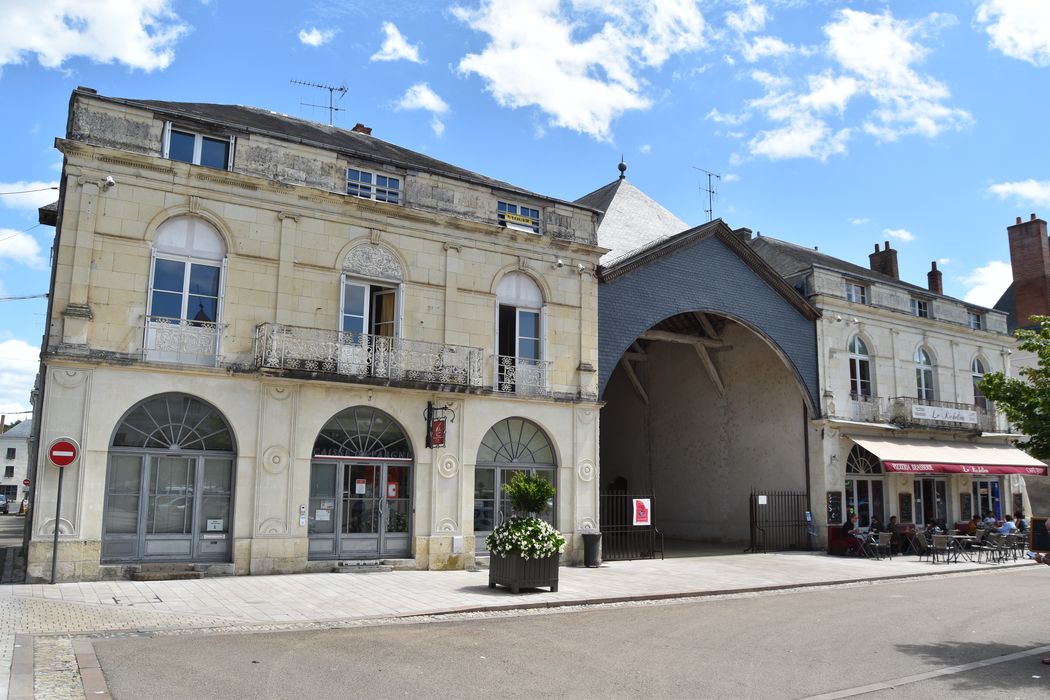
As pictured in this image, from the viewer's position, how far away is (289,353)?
14273mm

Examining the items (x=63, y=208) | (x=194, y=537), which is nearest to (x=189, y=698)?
(x=194, y=537)

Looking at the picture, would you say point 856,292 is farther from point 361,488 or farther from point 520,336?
point 361,488

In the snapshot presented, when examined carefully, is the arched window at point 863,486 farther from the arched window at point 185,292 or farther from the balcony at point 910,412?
the arched window at point 185,292

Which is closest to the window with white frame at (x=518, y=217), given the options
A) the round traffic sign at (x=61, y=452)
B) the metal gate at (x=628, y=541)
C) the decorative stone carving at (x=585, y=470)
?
the decorative stone carving at (x=585, y=470)

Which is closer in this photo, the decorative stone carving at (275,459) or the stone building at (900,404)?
the decorative stone carving at (275,459)

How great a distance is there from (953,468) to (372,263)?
17.6 metres

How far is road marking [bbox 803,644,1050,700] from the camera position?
6.86 metres

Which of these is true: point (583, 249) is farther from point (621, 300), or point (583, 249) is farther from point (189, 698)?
point (189, 698)

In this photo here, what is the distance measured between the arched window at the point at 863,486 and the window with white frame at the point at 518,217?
11.7 m

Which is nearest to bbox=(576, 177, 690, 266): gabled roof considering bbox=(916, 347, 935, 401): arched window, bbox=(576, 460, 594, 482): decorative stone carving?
bbox=(576, 460, 594, 482): decorative stone carving

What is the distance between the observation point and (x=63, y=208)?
43.4 feet

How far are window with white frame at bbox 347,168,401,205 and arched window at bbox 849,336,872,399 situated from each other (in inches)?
572

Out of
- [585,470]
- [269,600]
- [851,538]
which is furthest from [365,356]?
[851,538]

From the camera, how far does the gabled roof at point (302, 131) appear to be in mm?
14367
